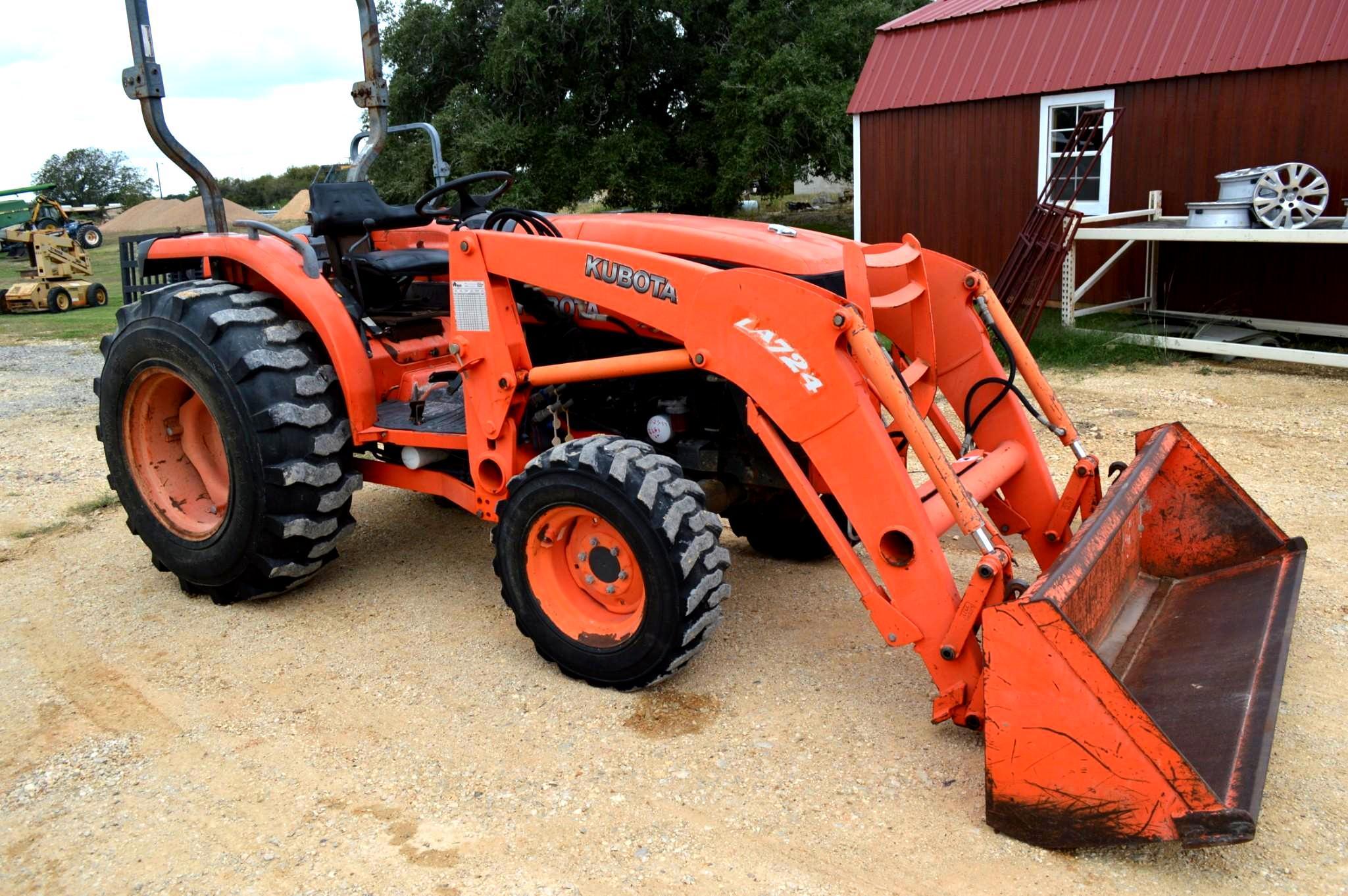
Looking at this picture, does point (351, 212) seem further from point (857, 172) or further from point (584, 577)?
point (857, 172)

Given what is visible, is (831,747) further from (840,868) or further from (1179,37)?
(1179,37)

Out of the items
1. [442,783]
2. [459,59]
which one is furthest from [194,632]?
[459,59]

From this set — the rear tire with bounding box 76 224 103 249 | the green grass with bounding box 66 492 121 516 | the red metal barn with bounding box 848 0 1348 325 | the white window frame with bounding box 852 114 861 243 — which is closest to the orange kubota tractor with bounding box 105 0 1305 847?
the green grass with bounding box 66 492 121 516

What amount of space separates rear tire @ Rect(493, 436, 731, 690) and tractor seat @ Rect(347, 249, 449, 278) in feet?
4.48

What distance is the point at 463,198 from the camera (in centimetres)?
481

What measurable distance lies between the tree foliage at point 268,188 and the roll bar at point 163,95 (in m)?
47.9

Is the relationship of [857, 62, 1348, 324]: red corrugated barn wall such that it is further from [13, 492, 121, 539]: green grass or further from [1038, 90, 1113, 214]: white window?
[13, 492, 121, 539]: green grass

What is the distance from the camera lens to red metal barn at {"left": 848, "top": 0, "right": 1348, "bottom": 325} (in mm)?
9664

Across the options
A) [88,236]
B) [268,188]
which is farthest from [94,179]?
[88,236]

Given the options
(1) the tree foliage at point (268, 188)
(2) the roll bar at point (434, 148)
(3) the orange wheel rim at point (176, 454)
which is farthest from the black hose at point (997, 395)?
(1) the tree foliage at point (268, 188)

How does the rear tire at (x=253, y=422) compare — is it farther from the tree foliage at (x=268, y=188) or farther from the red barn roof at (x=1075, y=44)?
the tree foliage at (x=268, y=188)

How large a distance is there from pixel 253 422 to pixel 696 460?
1779 millimetres

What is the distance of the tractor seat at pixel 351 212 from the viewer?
4.69m

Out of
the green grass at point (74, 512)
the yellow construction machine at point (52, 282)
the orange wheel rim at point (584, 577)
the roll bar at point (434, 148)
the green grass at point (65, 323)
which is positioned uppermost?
the roll bar at point (434, 148)
